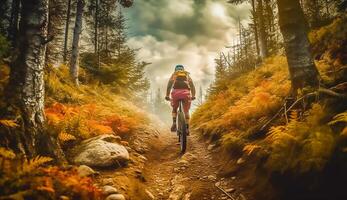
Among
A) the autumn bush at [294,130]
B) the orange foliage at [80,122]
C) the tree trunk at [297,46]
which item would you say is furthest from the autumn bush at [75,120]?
the tree trunk at [297,46]

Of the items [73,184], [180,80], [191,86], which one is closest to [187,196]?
[73,184]

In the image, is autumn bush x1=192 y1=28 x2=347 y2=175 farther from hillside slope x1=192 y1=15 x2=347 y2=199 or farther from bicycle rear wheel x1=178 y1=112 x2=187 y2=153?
bicycle rear wheel x1=178 y1=112 x2=187 y2=153

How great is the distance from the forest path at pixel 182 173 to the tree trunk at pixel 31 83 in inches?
89.3

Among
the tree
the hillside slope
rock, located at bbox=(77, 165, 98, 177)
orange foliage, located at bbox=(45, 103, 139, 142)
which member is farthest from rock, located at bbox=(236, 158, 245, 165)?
the tree

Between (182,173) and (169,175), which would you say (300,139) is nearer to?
(182,173)

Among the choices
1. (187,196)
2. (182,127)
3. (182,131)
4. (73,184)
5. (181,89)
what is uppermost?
(181,89)

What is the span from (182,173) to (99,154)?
2.10 meters

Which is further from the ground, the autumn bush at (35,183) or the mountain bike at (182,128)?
the mountain bike at (182,128)

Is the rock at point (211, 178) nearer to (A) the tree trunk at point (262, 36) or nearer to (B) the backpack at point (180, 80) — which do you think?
(B) the backpack at point (180, 80)

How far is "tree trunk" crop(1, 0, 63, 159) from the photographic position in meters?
4.79

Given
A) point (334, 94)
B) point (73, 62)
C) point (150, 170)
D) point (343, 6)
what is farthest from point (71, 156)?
point (73, 62)

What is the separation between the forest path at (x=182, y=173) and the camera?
5484 mm

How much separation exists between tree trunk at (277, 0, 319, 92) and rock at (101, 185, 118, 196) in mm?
4314

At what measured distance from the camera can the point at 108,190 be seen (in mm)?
4695
